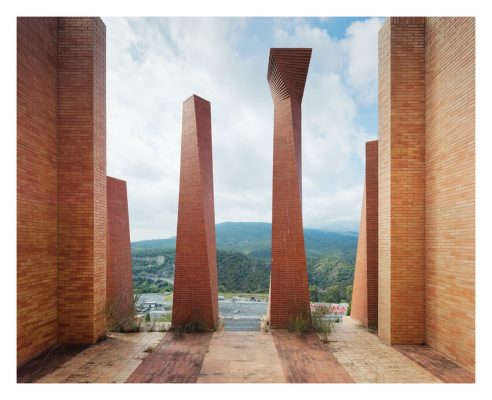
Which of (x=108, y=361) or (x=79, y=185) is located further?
(x=79, y=185)

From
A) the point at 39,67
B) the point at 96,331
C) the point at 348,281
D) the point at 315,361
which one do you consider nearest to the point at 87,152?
the point at 39,67

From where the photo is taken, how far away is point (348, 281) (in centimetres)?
2022

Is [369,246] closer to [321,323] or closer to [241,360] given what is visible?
[321,323]

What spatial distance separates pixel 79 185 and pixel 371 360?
22.6 feet

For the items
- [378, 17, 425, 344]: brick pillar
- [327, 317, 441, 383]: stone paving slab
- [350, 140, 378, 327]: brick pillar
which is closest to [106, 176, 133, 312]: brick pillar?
[327, 317, 441, 383]: stone paving slab

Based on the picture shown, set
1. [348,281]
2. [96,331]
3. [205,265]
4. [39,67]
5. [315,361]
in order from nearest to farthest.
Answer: [315,361], [39,67], [96,331], [205,265], [348,281]

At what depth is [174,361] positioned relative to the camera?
18.6 ft

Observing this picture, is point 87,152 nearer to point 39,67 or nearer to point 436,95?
point 39,67

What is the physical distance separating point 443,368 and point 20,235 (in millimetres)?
7772

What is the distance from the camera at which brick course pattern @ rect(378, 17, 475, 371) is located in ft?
18.7

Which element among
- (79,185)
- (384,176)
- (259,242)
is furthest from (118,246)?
(259,242)

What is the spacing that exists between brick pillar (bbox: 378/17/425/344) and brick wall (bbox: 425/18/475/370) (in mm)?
162

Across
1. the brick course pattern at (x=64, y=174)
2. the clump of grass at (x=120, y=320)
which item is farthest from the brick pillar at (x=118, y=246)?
the brick course pattern at (x=64, y=174)

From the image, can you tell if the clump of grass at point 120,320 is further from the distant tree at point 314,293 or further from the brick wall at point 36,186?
the distant tree at point 314,293
